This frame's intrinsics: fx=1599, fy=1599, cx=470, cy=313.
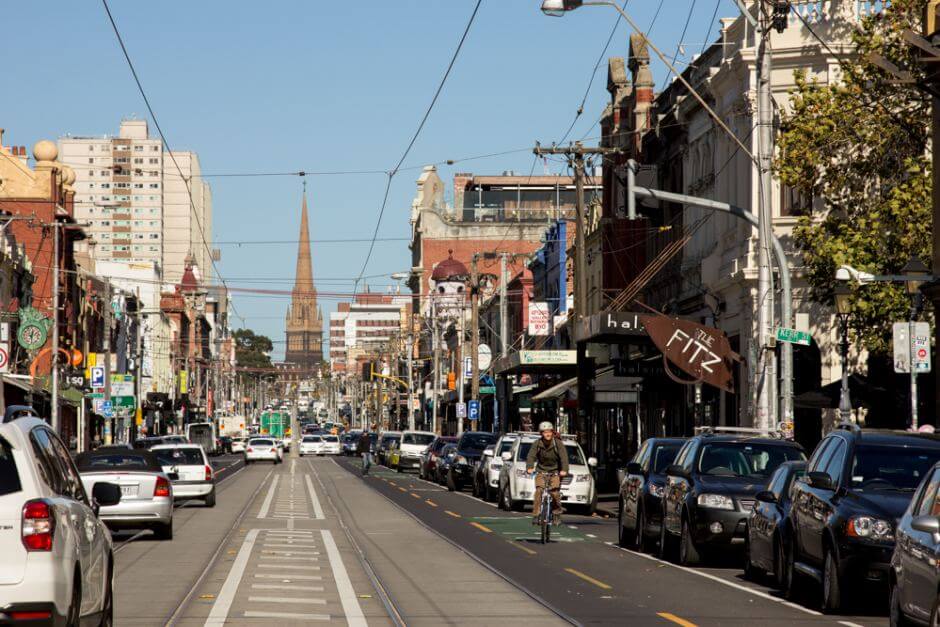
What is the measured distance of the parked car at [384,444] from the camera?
80219 mm

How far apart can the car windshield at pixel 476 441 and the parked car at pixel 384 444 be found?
27.5 metres

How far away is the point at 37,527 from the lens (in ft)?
30.1

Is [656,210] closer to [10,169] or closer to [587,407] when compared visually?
[587,407]

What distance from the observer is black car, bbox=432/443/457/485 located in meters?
50.1

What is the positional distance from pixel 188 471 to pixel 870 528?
26.0 metres

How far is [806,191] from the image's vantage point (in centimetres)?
3228

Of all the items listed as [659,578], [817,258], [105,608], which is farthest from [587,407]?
[105,608]

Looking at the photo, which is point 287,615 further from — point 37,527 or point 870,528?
point 37,527

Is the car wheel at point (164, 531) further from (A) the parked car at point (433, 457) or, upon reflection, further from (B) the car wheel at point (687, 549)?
(A) the parked car at point (433, 457)

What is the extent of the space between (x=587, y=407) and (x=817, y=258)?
508 inches

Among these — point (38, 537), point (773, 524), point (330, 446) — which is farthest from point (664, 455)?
point (330, 446)

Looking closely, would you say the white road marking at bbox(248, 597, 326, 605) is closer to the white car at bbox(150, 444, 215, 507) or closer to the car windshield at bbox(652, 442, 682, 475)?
the car windshield at bbox(652, 442, 682, 475)

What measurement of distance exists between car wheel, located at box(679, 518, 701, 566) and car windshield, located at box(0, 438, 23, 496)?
12882 mm

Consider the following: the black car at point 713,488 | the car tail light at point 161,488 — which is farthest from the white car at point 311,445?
the black car at point 713,488
